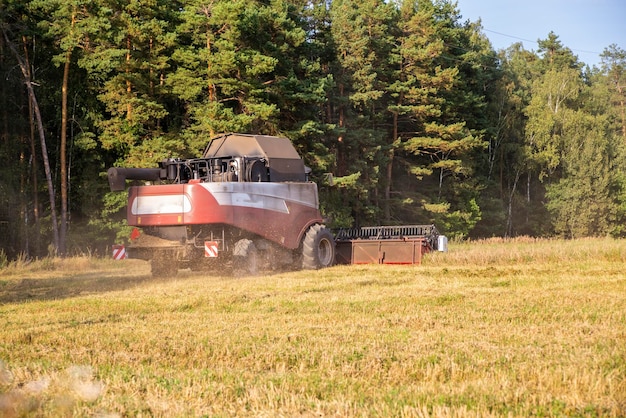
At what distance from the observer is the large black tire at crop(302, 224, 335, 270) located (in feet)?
64.5

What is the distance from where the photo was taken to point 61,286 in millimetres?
15938

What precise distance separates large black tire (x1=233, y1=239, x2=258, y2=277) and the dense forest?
14.7 feet

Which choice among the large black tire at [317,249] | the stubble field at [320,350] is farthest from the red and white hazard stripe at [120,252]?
the large black tire at [317,249]

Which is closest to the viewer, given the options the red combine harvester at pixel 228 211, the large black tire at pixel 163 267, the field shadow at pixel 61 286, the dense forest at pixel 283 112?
the field shadow at pixel 61 286

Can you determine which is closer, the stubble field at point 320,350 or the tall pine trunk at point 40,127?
the stubble field at point 320,350

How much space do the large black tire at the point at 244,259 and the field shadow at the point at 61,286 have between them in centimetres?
168

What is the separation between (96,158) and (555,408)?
28.4 metres

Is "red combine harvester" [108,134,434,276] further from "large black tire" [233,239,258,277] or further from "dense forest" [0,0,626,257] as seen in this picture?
"dense forest" [0,0,626,257]

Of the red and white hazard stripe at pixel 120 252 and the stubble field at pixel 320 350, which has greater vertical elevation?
the stubble field at pixel 320 350

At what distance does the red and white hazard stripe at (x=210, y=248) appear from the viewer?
54.4 feet

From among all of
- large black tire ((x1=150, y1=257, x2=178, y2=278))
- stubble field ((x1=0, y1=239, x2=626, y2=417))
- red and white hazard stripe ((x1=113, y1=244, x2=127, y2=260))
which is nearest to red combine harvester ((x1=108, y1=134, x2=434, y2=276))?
large black tire ((x1=150, y1=257, x2=178, y2=278))

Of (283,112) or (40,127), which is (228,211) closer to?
(40,127)

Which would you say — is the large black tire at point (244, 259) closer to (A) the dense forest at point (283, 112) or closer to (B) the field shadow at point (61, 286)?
(B) the field shadow at point (61, 286)

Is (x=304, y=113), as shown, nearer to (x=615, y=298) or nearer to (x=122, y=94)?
(x=122, y=94)
